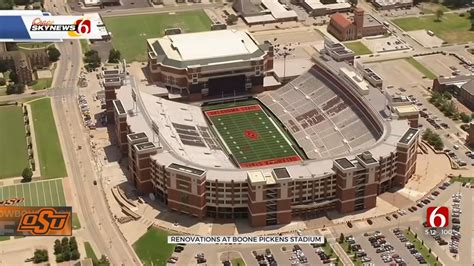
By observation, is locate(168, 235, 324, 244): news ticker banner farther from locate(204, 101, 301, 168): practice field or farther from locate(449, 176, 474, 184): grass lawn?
locate(449, 176, 474, 184): grass lawn

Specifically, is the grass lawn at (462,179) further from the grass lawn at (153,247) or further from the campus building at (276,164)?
the grass lawn at (153,247)

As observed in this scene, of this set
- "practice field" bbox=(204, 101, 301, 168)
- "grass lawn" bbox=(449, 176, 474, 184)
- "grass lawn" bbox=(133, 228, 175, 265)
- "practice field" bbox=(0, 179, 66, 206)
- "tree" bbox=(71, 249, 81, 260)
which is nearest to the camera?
"tree" bbox=(71, 249, 81, 260)

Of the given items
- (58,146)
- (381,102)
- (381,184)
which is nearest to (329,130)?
(381,102)

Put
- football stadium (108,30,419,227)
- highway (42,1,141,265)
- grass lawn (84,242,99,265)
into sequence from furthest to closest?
1. football stadium (108,30,419,227)
2. highway (42,1,141,265)
3. grass lawn (84,242,99,265)

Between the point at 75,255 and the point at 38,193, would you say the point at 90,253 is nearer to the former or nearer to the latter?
the point at 75,255

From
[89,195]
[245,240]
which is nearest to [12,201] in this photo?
[89,195]

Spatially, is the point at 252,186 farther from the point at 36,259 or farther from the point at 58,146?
the point at 58,146

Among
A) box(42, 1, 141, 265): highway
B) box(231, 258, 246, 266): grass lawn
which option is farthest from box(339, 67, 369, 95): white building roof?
box(42, 1, 141, 265): highway
